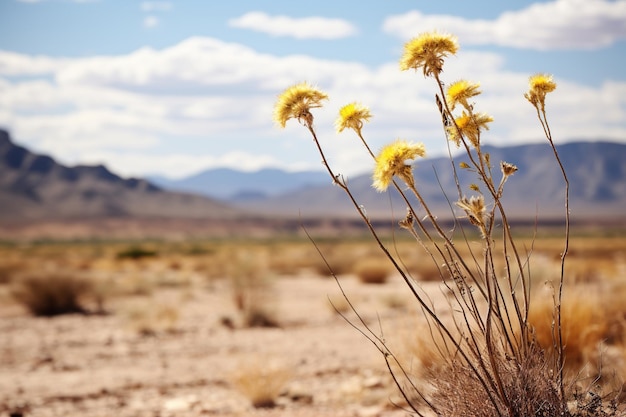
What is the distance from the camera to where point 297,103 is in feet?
11.1

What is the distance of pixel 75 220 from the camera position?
111 metres

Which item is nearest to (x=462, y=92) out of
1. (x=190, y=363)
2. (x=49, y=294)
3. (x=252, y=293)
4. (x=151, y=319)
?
(x=190, y=363)

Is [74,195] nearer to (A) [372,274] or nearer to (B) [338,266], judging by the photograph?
(B) [338,266]

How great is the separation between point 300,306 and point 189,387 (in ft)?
33.5

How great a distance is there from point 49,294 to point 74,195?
11595 cm

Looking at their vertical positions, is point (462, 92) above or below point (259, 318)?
above

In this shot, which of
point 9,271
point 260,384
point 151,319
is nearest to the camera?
point 260,384

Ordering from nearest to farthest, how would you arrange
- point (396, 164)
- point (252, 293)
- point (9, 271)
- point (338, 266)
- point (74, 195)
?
point (396, 164)
point (252, 293)
point (9, 271)
point (338, 266)
point (74, 195)

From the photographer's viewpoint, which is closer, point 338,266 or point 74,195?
point 338,266

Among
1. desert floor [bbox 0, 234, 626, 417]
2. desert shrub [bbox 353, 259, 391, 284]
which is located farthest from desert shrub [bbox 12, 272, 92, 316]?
desert shrub [bbox 353, 259, 391, 284]

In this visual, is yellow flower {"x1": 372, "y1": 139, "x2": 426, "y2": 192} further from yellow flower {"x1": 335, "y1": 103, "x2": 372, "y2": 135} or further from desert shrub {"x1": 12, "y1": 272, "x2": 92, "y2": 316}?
desert shrub {"x1": 12, "y1": 272, "x2": 92, "y2": 316}

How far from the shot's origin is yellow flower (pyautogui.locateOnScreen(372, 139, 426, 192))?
3.10 m

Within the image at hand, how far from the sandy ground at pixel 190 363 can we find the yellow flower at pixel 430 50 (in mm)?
1175

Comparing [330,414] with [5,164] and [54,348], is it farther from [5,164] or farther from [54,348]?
[5,164]
